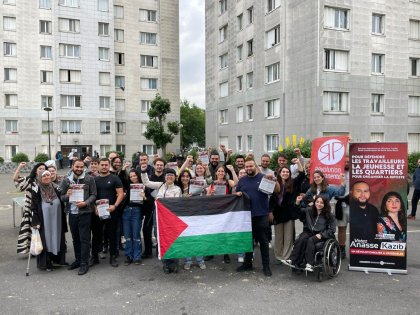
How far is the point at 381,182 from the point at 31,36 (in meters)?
45.1

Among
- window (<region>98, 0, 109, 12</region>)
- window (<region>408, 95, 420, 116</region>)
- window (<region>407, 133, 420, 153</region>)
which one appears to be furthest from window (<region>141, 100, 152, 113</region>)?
window (<region>407, 133, 420, 153</region>)

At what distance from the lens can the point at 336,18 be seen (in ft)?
89.3

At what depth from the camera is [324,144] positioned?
7961mm

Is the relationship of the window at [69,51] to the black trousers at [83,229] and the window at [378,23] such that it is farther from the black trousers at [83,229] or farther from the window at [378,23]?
the black trousers at [83,229]

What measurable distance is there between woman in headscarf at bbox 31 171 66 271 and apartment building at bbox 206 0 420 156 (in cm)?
2269

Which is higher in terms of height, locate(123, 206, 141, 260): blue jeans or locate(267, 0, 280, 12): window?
locate(267, 0, 280, 12): window

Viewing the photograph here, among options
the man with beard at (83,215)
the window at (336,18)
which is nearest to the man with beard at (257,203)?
the man with beard at (83,215)

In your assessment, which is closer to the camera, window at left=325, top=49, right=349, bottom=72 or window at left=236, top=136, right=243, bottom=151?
window at left=325, top=49, right=349, bottom=72

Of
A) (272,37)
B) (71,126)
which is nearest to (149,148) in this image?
(71,126)

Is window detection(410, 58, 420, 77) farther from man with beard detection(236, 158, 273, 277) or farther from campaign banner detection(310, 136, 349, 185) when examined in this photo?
man with beard detection(236, 158, 273, 277)

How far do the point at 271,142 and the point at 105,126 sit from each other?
74.0ft

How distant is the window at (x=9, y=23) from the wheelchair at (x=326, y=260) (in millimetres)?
46056

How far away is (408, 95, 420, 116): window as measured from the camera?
98.6 ft

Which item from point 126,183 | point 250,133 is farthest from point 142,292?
point 250,133
